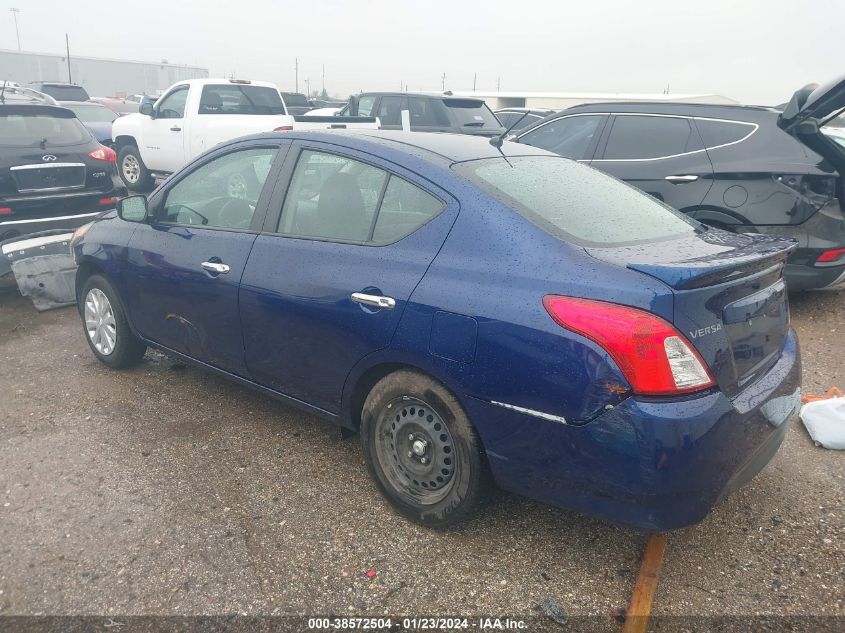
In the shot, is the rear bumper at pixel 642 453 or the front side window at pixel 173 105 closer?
the rear bumper at pixel 642 453

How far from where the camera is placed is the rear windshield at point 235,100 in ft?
34.2

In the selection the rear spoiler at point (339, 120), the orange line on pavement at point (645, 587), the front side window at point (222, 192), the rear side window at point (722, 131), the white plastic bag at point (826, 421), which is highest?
the rear side window at point (722, 131)

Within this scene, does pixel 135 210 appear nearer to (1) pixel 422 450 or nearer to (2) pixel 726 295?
(1) pixel 422 450

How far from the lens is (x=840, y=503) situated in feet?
10.2

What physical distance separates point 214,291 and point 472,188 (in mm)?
1585

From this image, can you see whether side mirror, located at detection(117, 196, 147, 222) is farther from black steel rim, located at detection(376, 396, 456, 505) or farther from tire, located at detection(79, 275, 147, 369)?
black steel rim, located at detection(376, 396, 456, 505)

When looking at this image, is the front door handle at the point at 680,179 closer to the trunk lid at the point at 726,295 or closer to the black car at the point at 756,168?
the black car at the point at 756,168

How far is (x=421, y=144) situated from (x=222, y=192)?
1341 mm

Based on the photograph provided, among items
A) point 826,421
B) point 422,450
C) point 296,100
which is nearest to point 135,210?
point 422,450

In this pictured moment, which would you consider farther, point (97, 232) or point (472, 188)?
point (97, 232)

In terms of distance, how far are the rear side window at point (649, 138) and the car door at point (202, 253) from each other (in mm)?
3711

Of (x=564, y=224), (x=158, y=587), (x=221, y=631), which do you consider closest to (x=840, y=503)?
(x=564, y=224)

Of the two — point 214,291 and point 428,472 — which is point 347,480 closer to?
point 428,472

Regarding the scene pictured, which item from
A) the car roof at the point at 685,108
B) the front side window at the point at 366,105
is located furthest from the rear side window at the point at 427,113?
the car roof at the point at 685,108
